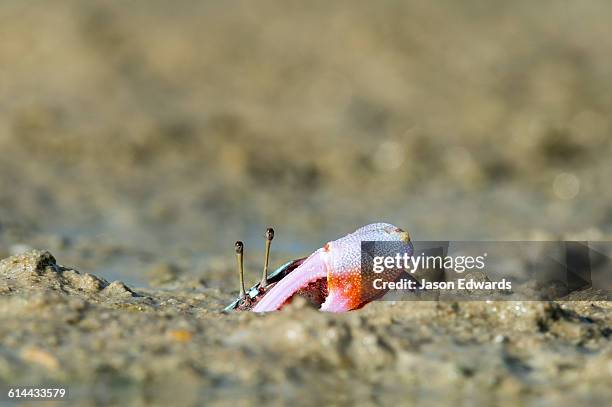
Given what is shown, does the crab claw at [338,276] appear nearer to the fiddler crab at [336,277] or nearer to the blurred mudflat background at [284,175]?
the fiddler crab at [336,277]

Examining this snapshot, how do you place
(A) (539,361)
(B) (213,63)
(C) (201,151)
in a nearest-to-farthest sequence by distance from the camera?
(A) (539,361) → (C) (201,151) → (B) (213,63)

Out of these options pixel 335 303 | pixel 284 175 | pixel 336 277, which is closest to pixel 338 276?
pixel 336 277

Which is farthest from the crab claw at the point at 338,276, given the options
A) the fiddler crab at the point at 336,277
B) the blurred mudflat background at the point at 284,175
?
the blurred mudflat background at the point at 284,175

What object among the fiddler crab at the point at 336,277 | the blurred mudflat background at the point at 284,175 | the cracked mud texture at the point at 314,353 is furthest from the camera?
the fiddler crab at the point at 336,277

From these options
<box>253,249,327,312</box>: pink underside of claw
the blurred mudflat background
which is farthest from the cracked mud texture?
<box>253,249,327,312</box>: pink underside of claw

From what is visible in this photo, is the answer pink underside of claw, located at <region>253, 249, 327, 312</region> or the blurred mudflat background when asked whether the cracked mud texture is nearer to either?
the blurred mudflat background

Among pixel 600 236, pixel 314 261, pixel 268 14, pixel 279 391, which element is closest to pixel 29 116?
pixel 268 14

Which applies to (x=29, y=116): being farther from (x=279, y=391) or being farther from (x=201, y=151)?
(x=279, y=391)

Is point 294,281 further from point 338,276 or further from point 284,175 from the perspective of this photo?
point 284,175
